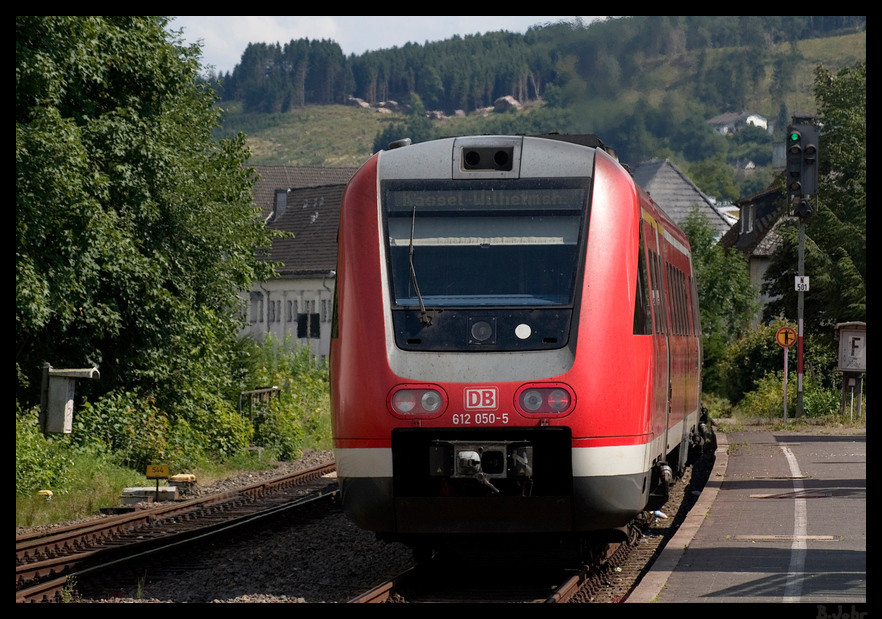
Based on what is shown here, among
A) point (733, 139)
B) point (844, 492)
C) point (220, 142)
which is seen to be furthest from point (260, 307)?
point (733, 139)

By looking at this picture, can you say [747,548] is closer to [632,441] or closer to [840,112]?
[632,441]

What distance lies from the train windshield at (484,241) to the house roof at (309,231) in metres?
47.5

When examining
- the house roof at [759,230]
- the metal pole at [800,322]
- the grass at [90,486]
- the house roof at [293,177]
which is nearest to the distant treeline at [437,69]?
the house roof at [293,177]

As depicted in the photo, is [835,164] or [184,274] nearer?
[184,274]

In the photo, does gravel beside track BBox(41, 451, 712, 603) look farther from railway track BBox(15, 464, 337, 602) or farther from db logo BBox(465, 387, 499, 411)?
db logo BBox(465, 387, 499, 411)

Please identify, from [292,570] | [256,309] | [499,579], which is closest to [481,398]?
[499,579]

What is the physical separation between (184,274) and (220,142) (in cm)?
429

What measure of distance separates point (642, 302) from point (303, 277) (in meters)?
50.4

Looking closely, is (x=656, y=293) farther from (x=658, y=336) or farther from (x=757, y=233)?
(x=757, y=233)

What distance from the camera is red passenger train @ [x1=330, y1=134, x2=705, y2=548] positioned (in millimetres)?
9039

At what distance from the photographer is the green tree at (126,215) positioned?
19.0m

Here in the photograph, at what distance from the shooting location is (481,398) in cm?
902

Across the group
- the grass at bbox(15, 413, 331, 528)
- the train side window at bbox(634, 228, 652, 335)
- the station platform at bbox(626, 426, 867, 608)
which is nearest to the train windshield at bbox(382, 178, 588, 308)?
the train side window at bbox(634, 228, 652, 335)

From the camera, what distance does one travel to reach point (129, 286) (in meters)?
22.2
